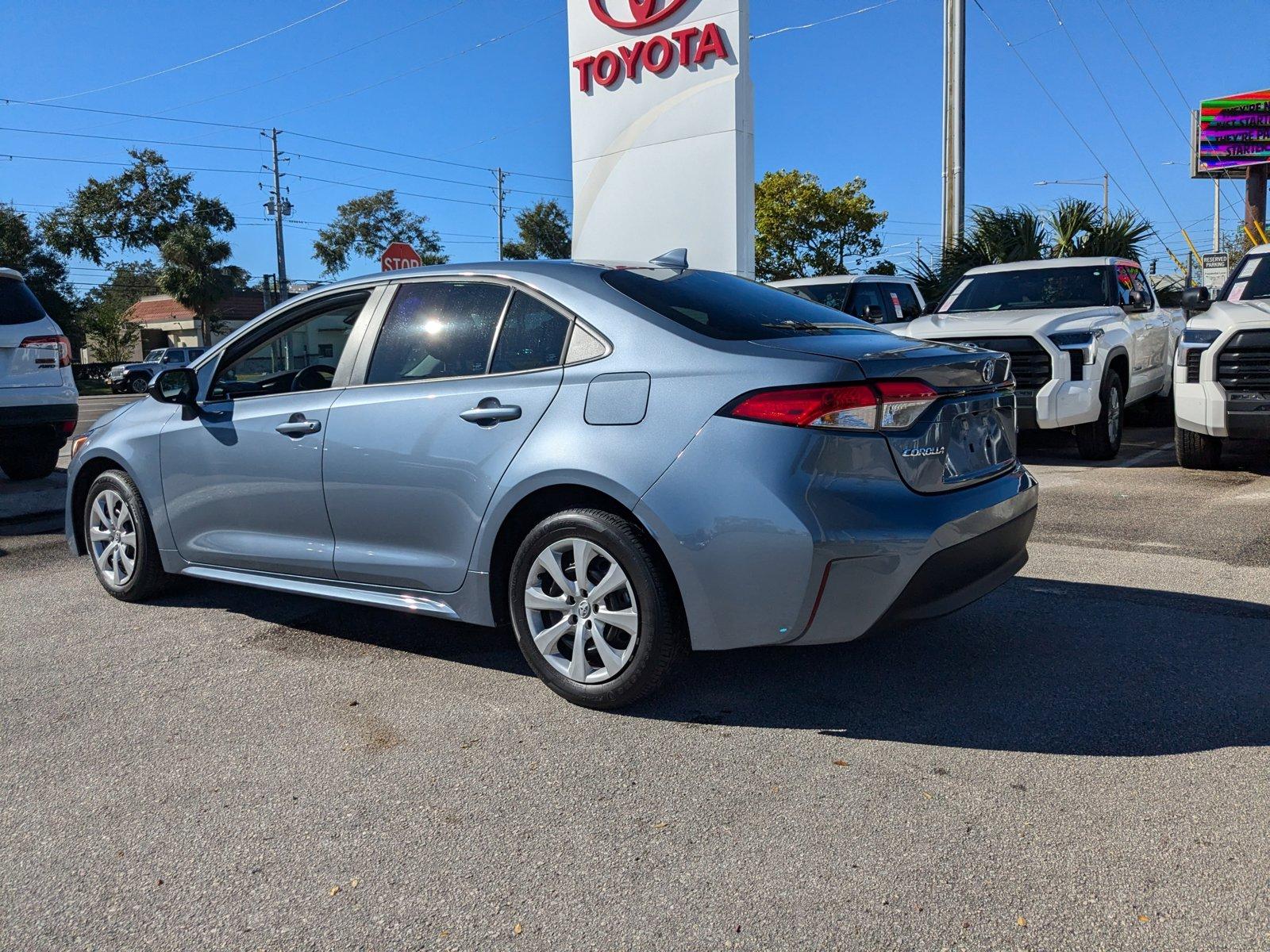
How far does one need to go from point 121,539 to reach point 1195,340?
7.77 metres

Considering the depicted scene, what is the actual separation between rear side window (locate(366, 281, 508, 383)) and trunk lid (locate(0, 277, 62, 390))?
20.0 ft

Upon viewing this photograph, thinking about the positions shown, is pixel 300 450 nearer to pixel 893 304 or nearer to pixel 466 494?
pixel 466 494

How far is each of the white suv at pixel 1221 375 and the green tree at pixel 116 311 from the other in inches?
2117

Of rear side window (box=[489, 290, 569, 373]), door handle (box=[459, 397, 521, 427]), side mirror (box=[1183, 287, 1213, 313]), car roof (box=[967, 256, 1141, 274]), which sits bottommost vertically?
door handle (box=[459, 397, 521, 427])

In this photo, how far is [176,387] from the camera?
5.02 m

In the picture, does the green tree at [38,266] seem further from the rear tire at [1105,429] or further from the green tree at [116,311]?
the rear tire at [1105,429]

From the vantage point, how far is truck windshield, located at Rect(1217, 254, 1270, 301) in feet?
29.8

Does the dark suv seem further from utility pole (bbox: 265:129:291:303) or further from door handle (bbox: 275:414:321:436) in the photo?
door handle (bbox: 275:414:321:436)

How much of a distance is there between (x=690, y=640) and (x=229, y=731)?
160cm

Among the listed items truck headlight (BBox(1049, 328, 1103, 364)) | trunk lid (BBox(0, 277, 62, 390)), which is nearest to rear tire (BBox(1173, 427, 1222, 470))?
truck headlight (BBox(1049, 328, 1103, 364))

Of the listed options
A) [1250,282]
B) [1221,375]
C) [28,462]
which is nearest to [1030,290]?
[1250,282]

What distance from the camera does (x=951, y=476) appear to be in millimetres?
3611

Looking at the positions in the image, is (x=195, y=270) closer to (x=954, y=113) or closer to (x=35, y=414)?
(x=954, y=113)

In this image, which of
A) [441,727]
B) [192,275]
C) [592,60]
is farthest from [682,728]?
[192,275]
